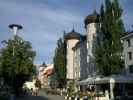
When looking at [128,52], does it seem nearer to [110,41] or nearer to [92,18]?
[110,41]

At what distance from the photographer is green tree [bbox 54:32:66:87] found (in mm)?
70125

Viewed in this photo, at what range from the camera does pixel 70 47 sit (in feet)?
255

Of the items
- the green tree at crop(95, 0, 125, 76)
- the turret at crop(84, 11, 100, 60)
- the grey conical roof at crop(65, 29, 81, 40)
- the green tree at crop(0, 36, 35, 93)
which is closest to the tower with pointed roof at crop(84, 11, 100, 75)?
the turret at crop(84, 11, 100, 60)

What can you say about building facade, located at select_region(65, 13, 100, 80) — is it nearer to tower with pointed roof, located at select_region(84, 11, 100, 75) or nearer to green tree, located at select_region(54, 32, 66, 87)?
tower with pointed roof, located at select_region(84, 11, 100, 75)

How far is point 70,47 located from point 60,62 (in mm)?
7477

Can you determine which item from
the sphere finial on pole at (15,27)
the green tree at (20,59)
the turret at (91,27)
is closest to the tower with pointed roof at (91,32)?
the turret at (91,27)

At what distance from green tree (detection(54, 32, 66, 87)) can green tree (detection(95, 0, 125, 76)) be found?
82.7 ft

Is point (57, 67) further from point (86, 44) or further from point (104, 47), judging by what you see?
point (104, 47)

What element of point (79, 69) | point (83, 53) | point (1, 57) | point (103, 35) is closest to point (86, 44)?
point (83, 53)

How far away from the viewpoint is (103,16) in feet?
151

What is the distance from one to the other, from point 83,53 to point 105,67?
2648 cm

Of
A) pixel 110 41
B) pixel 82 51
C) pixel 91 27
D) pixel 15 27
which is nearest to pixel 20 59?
pixel 15 27

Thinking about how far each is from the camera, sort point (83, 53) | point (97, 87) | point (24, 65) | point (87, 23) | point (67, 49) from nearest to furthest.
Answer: point (24, 65) < point (97, 87) < point (87, 23) < point (83, 53) < point (67, 49)

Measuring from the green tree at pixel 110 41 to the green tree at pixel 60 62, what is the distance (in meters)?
25.2
